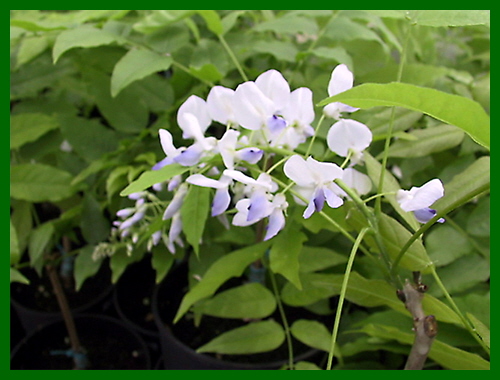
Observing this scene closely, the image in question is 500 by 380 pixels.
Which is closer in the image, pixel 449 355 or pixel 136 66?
pixel 449 355

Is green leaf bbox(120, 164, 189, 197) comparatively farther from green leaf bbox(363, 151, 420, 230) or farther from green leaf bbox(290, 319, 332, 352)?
green leaf bbox(290, 319, 332, 352)

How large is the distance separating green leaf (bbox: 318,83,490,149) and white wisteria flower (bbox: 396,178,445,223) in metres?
0.09

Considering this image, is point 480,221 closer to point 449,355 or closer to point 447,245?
point 447,245

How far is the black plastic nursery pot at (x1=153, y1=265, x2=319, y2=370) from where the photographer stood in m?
0.69

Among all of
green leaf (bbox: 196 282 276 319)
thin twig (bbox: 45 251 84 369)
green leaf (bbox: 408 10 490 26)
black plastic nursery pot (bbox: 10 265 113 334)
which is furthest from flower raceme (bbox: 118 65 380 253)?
black plastic nursery pot (bbox: 10 265 113 334)

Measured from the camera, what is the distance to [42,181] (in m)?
0.73

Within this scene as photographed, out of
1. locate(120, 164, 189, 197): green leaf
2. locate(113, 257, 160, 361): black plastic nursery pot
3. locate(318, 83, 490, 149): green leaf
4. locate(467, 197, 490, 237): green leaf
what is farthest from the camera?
locate(113, 257, 160, 361): black plastic nursery pot

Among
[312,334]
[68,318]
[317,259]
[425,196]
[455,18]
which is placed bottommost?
[68,318]

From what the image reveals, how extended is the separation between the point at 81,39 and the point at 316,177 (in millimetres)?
429

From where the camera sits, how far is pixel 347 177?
0.48 m

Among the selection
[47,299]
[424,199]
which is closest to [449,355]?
[424,199]

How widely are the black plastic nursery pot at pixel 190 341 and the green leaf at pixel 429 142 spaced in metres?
0.32

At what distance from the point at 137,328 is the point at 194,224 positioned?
53 cm

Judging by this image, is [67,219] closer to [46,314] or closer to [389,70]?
[46,314]
